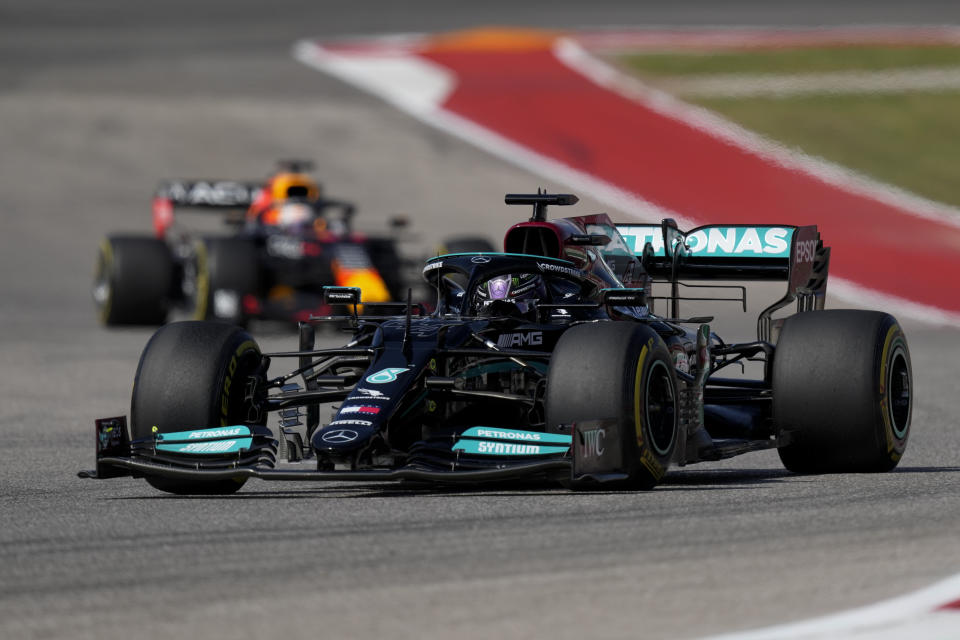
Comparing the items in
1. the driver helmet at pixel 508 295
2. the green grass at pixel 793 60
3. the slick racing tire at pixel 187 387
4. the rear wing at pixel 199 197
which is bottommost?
the slick racing tire at pixel 187 387

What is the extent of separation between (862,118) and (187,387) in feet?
93.8

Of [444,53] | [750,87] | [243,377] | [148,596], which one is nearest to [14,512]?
[243,377]

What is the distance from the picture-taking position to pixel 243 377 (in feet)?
34.2

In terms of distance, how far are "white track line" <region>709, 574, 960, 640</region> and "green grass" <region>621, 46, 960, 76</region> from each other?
3055 centimetres

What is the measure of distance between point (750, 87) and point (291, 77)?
12.0 m

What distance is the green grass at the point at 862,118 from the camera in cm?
3353

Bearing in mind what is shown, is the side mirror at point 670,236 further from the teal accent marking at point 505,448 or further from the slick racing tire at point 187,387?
the slick racing tire at point 187,387

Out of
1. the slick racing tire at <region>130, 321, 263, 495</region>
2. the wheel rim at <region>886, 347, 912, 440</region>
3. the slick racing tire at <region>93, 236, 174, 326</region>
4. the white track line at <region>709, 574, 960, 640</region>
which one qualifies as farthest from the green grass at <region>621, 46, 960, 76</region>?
the white track line at <region>709, 574, 960, 640</region>

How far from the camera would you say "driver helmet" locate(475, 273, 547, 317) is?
427 inches

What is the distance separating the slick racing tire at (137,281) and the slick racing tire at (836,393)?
15.0m

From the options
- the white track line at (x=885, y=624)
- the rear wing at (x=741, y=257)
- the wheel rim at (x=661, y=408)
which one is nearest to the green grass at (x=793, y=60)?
the rear wing at (x=741, y=257)

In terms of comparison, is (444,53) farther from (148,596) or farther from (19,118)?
(148,596)

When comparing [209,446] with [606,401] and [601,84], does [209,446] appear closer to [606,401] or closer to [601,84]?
[606,401]

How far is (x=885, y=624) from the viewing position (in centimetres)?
621
